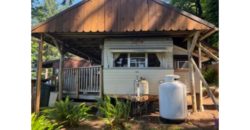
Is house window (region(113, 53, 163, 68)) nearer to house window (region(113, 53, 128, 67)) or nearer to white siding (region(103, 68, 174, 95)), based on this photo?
house window (region(113, 53, 128, 67))

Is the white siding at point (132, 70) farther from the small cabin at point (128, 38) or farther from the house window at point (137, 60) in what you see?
the house window at point (137, 60)

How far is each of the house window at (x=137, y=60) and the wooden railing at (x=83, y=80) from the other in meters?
0.57

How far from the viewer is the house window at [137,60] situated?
689 cm

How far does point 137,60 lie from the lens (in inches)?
273

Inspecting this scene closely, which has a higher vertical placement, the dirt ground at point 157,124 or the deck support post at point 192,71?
the deck support post at point 192,71

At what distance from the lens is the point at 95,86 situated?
742cm

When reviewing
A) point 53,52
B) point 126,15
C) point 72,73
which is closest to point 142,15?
point 126,15

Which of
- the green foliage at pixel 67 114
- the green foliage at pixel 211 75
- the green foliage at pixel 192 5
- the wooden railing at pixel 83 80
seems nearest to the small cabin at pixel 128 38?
the wooden railing at pixel 83 80

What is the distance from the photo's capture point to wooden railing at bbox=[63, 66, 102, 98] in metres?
7.37

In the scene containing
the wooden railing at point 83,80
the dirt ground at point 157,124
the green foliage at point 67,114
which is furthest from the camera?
the wooden railing at point 83,80

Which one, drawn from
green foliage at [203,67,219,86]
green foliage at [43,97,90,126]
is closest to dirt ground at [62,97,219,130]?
green foliage at [43,97,90,126]

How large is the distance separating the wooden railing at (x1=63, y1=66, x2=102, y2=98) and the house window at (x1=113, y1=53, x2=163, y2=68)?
22.6 inches
